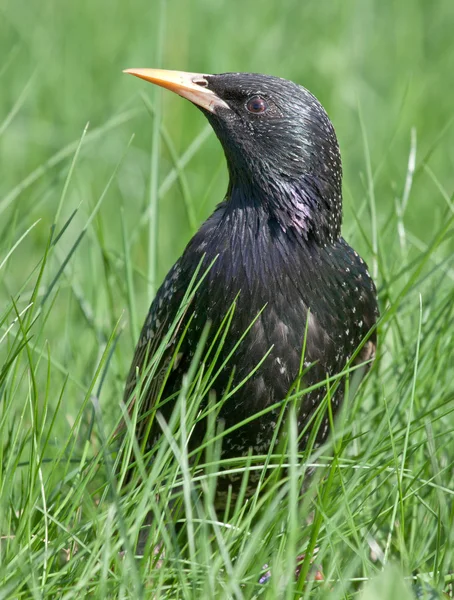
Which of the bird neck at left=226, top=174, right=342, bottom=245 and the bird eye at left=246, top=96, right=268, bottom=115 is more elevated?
the bird eye at left=246, top=96, right=268, bottom=115

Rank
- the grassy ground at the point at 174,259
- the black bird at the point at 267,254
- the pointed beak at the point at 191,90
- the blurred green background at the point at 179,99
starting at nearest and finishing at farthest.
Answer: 1. the grassy ground at the point at 174,259
2. the black bird at the point at 267,254
3. the pointed beak at the point at 191,90
4. the blurred green background at the point at 179,99

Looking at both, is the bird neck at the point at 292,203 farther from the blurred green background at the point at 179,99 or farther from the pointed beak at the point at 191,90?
the blurred green background at the point at 179,99

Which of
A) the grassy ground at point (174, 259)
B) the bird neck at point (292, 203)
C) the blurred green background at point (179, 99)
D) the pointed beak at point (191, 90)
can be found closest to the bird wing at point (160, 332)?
the grassy ground at point (174, 259)

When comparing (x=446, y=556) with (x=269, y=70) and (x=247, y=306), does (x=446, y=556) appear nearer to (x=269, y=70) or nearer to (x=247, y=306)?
(x=247, y=306)

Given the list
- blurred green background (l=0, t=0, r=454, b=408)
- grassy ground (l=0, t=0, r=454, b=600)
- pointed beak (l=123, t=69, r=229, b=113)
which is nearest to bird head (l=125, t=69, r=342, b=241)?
pointed beak (l=123, t=69, r=229, b=113)

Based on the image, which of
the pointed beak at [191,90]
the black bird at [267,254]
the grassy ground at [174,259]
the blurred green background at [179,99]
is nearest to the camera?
the grassy ground at [174,259]

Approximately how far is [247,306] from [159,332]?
321mm

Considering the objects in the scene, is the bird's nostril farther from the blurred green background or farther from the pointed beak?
the blurred green background

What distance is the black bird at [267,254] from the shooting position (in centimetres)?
299

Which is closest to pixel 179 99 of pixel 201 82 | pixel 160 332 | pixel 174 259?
pixel 174 259

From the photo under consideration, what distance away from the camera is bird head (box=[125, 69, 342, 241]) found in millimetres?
3016

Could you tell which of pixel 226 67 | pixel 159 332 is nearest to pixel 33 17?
pixel 226 67

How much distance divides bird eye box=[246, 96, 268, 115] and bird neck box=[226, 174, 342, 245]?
0.21 m

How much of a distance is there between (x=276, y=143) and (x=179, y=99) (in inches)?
121
